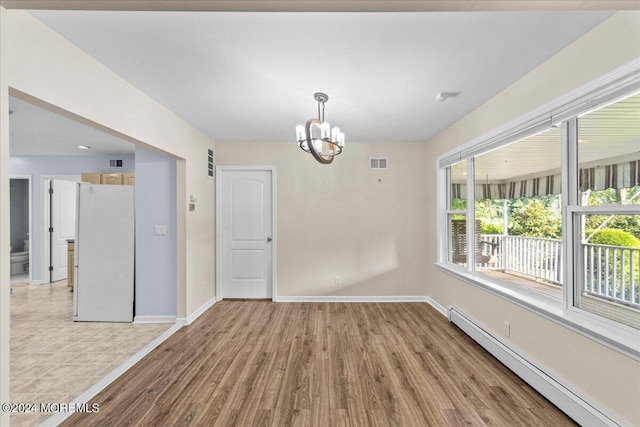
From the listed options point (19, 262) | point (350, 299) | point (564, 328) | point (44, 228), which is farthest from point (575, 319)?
point (19, 262)

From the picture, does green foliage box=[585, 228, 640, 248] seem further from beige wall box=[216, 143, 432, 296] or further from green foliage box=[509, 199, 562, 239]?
beige wall box=[216, 143, 432, 296]

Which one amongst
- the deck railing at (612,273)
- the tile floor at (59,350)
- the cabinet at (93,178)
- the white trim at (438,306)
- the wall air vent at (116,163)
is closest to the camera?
the deck railing at (612,273)

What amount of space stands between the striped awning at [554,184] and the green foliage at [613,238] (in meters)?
0.30

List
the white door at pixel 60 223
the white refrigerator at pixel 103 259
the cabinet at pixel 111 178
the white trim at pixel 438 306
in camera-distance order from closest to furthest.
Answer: the white refrigerator at pixel 103 259, the white trim at pixel 438 306, the cabinet at pixel 111 178, the white door at pixel 60 223

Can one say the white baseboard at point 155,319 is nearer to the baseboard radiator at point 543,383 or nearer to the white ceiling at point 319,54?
the white ceiling at point 319,54

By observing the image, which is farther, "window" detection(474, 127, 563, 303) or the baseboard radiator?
"window" detection(474, 127, 563, 303)

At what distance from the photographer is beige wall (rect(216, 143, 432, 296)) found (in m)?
4.38

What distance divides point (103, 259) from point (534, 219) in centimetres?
527

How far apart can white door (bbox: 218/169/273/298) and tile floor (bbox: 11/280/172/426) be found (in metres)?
1.22

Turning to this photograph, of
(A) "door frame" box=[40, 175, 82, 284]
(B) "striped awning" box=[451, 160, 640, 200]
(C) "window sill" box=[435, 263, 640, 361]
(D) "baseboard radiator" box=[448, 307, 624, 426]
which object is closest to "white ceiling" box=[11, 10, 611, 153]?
(B) "striped awning" box=[451, 160, 640, 200]

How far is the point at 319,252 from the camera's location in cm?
439

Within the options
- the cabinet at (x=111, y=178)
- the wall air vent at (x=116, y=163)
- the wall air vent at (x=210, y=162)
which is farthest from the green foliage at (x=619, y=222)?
the wall air vent at (x=116, y=163)

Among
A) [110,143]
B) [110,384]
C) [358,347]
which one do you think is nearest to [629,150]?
[358,347]

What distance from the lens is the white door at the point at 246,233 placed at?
4.44 metres
